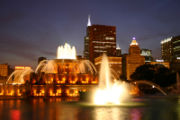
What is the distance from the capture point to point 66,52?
59219 millimetres

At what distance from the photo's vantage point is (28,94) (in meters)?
44.8

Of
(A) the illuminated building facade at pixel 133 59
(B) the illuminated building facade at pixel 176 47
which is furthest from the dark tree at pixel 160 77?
(B) the illuminated building facade at pixel 176 47

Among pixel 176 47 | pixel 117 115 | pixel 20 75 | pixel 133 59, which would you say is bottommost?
pixel 117 115

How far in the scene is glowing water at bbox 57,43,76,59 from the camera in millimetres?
58688

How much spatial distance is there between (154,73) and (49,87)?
4172 cm

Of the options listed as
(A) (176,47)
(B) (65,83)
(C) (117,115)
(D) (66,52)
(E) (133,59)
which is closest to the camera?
(C) (117,115)

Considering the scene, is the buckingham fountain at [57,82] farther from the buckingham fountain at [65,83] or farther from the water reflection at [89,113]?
the water reflection at [89,113]

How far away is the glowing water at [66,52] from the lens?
58688 millimetres

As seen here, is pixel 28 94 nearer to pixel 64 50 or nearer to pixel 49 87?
pixel 49 87

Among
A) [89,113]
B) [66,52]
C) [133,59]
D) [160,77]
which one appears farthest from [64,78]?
[133,59]

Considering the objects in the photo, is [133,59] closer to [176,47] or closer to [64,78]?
[176,47]

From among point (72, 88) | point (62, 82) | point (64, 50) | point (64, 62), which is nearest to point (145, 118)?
point (72, 88)

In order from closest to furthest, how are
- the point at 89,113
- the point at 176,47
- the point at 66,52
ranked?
the point at 89,113 → the point at 66,52 → the point at 176,47

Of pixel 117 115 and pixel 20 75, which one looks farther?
pixel 20 75
